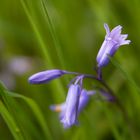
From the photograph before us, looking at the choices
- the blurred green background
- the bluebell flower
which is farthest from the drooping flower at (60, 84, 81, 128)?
the blurred green background

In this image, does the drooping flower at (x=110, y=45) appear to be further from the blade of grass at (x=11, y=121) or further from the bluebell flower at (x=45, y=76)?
the blade of grass at (x=11, y=121)

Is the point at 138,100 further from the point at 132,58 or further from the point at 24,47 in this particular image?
the point at 24,47

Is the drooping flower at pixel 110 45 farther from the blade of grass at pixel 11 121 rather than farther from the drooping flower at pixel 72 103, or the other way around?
the blade of grass at pixel 11 121

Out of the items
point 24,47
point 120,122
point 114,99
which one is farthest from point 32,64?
Result: point 114,99

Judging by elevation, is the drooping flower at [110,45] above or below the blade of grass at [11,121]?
above

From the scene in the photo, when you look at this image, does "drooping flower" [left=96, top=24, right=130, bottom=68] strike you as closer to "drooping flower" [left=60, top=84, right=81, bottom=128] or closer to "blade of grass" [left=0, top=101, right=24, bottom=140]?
"drooping flower" [left=60, top=84, right=81, bottom=128]

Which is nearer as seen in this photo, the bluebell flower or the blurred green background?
the bluebell flower

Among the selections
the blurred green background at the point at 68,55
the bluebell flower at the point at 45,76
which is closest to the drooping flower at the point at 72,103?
the bluebell flower at the point at 45,76

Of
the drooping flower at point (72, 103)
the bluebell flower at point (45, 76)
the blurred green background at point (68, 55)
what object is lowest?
the blurred green background at point (68, 55)

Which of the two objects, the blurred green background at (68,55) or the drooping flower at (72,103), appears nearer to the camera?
the drooping flower at (72,103)
